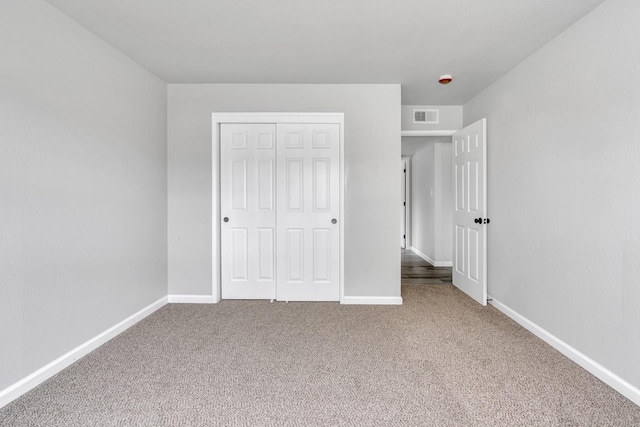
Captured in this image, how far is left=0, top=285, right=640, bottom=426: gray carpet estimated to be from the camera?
5.21 feet

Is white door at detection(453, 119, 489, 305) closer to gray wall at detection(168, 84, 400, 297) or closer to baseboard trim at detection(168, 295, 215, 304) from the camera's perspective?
gray wall at detection(168, 84, 400, 297)

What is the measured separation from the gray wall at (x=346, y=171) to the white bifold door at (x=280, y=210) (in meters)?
0.17

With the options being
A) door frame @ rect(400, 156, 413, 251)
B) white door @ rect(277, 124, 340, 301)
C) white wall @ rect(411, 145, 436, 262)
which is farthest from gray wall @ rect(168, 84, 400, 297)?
door frame @ rect(400, 156, 413, 251)

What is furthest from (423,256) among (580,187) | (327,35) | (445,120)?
(327,35)

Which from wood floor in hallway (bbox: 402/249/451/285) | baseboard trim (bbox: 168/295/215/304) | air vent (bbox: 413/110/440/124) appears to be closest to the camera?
baseboard trim (bbox: 168/295/215/304)

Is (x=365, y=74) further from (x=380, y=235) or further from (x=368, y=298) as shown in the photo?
(x=368, y=298)

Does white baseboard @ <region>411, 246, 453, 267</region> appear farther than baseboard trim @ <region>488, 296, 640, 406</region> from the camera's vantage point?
Yes

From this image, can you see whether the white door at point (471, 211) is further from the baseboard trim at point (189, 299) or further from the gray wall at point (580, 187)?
the baseboard trim at point (189, 299)

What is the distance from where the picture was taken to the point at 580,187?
212cm

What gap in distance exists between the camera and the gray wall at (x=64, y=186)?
68.8 inches

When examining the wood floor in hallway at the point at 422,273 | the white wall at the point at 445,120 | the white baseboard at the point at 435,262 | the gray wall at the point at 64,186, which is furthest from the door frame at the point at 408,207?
the gray wall at the point at 64,186

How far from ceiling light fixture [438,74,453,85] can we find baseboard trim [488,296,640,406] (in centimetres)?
228

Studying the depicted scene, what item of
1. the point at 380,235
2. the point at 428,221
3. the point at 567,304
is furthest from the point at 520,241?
the point at 428,221

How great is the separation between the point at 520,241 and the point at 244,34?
2884 mm
